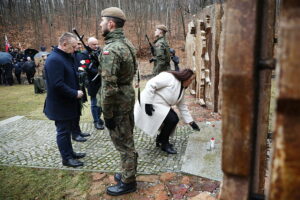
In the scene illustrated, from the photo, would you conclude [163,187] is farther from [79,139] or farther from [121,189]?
[79,139]

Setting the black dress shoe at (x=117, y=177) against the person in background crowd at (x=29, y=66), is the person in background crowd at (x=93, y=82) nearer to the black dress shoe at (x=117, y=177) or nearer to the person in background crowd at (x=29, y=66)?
the black dress shoe at (x=117, y=177)

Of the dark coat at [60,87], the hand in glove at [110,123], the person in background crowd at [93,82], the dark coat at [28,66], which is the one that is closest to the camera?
the hand in glove at [110,123]

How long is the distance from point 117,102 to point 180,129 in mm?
2656

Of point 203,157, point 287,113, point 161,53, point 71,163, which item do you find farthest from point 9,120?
point 287,113

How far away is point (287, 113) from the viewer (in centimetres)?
67

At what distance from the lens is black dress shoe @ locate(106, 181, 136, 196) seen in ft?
10.4

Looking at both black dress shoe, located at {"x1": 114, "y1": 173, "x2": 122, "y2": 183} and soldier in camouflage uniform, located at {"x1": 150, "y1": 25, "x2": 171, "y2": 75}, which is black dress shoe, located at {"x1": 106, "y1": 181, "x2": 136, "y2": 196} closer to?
black dress shoe, located at {"x1": 114, "y1": 173, "x2": 122, "y2": 183}

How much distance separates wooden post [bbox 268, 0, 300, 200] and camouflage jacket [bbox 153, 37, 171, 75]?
6405mm

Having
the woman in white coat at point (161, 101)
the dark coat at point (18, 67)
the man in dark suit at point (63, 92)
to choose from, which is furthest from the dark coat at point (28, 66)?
the woman in white coat at point (161, 101)

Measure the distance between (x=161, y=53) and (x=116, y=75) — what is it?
4313 millimetres

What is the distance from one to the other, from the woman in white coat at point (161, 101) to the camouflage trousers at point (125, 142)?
3.09 ft

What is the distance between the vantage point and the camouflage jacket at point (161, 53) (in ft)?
22.8

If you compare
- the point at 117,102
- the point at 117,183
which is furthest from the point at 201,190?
the point at 117,102

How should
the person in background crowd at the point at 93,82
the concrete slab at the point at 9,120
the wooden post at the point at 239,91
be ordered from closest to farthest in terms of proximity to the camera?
1. the wooden post at the point at 239,91
2. the person in background crowd at the point at 93,82
3. the concrete slab at the point at 9,120
